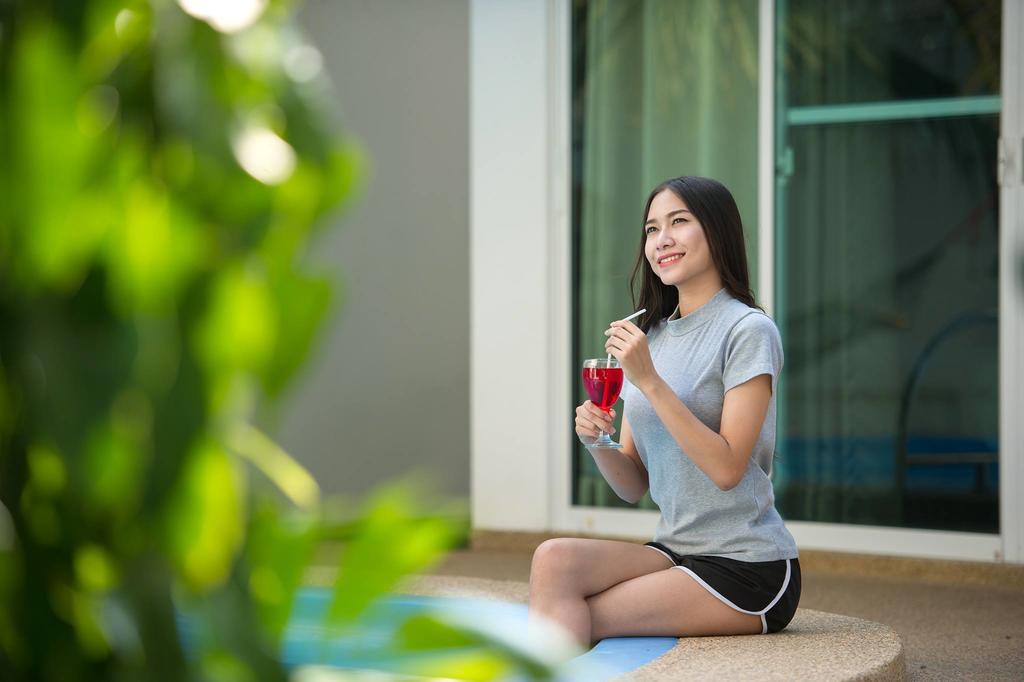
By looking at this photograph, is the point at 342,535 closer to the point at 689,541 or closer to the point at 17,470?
the point at 17,470

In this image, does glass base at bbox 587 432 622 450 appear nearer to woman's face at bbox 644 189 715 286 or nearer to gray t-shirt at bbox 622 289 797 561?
gray t-shirt at bbox 622 289 797 561

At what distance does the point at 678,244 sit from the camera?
285cm

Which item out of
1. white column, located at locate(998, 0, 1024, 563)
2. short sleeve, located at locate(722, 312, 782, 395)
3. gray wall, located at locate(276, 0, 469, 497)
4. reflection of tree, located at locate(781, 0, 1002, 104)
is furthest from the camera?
gray wall, located at locate(276, 0, 469, 497)

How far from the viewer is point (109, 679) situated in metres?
0.32

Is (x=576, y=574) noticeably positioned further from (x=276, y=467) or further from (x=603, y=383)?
(x=276, y=467)

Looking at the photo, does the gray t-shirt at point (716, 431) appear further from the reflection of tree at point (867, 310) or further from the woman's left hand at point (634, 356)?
the reflection of tree at point (867, 310)

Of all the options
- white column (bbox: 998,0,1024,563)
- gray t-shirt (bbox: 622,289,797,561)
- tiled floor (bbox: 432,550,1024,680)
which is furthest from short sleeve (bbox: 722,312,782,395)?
white column (bbox: 998,0,1024,563)

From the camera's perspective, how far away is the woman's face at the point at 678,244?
285 centimetres

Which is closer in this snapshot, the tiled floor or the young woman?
the young woman

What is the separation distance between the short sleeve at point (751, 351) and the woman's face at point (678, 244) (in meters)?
0.18

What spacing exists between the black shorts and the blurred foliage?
8.14 feet

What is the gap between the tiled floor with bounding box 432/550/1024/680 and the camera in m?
3.15

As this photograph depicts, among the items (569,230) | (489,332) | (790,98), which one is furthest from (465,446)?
(790,98)

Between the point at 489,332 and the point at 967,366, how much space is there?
1.83 metres
